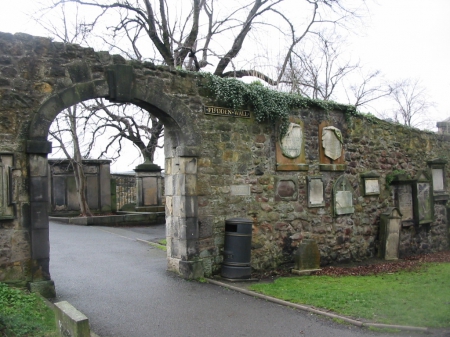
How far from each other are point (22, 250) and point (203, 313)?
8.95 ft

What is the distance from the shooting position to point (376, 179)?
1186cm

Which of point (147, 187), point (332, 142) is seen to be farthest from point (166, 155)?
point (147, 187)

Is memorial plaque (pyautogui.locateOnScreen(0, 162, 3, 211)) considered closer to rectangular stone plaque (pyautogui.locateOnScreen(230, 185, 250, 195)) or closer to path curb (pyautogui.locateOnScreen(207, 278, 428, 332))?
path curb (pyautogui.locateOnScreen(207, 278, 428, 332))

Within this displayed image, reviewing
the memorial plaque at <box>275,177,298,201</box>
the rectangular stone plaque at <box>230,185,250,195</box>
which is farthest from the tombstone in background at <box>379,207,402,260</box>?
the rectangular stone plaque at <box>230,185,250,195</box>

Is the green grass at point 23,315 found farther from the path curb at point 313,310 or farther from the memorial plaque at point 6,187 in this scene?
the path curb at point 313,310

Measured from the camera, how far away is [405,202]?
1287 centimetres

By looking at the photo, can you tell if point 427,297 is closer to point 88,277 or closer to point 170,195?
point 170,195

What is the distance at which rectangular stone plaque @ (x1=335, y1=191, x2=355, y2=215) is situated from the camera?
10759 millimetres

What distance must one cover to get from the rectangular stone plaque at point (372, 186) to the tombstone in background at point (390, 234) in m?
0.60

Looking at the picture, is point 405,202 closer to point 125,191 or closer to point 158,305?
point 158,305

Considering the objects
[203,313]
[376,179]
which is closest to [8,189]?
[203,313]

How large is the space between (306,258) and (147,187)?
1119cm

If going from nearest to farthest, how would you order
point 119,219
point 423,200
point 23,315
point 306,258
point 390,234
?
point 23,315 → point 306,258 → point 390,234 → point 423,200 → point 119,219

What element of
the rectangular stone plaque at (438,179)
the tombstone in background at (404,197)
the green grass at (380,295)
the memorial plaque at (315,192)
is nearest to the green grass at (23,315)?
the green grass at (380,295)
